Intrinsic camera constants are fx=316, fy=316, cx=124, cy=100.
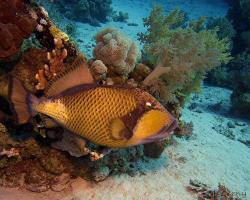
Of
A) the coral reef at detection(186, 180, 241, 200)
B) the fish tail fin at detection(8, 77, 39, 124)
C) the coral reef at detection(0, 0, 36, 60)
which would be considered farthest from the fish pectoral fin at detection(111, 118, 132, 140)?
the coral reef at detection(186, 180, 241, 200)

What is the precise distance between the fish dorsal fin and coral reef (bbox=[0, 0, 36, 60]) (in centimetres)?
123

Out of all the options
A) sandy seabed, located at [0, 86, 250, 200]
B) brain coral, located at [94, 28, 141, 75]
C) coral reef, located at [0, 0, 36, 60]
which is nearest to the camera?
coral reef, located at [0, 0, 36, 60]

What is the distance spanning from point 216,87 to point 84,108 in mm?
10224

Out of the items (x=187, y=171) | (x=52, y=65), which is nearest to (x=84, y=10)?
(x=187, y=171)

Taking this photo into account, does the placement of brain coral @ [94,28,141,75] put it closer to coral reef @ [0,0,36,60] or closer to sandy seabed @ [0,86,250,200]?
coral reef @ [0,0,36,60]

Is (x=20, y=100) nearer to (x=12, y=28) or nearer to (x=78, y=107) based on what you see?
(x=78, y=107)

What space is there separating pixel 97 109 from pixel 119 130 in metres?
0.23

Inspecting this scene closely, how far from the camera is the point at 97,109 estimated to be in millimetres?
2227

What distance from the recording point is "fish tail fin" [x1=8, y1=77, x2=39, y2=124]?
231cm

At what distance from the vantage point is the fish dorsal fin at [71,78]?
2.28 m

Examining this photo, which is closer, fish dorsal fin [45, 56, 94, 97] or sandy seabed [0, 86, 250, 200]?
fish dorsal fin [45, 56, 94, 97]

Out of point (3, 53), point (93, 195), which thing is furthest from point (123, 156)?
point (3, 53)

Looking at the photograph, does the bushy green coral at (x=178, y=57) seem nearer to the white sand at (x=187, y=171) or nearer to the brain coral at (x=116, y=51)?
the brain coral at (x=116, y=51)

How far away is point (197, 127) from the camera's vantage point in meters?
7.44
